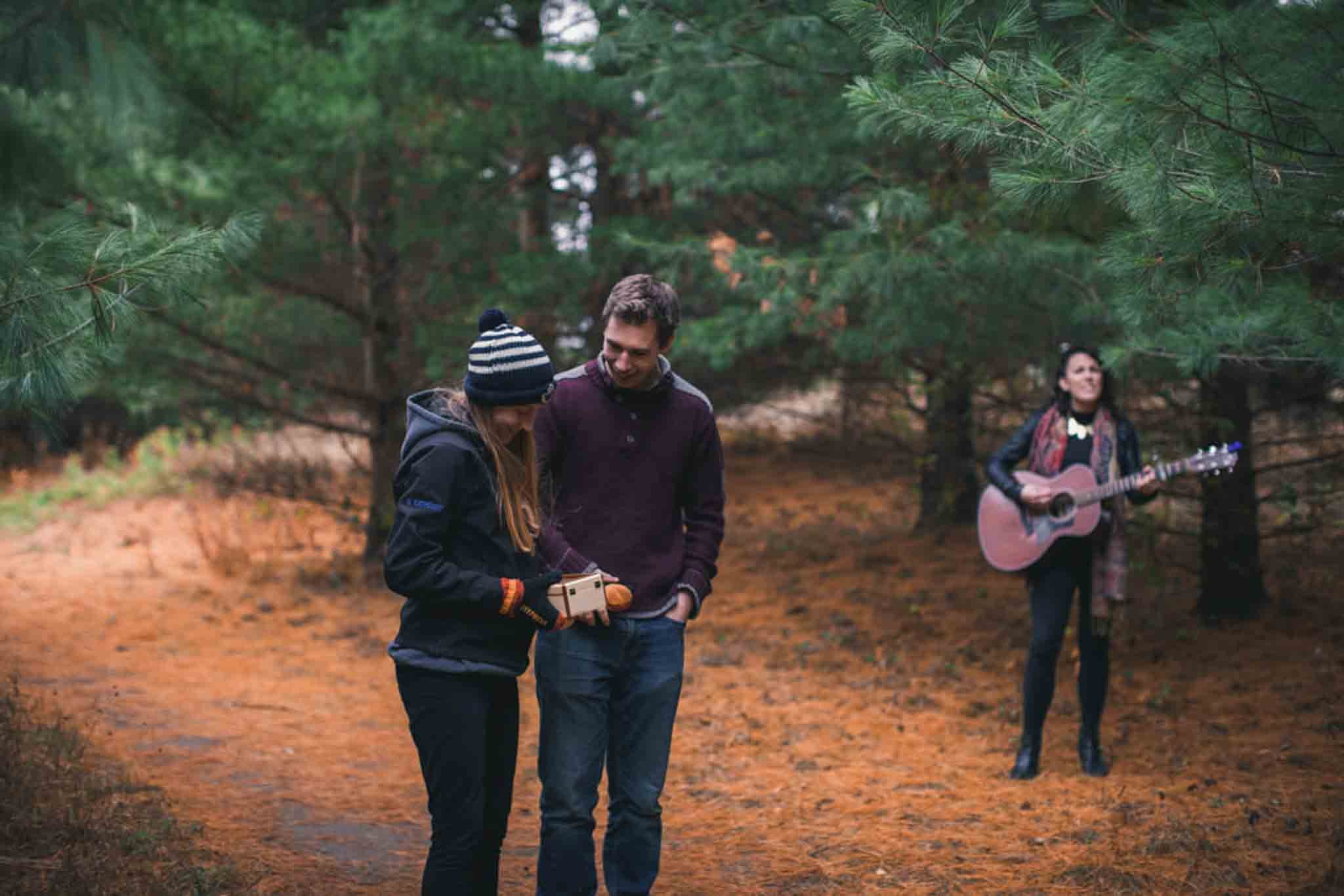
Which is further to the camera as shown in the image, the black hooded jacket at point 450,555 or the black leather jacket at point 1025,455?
the black leather jacket at point 1025,455

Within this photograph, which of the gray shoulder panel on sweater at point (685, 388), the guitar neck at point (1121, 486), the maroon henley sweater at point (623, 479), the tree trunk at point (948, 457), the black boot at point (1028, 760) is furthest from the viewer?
the tree trunk at point (948, 457)

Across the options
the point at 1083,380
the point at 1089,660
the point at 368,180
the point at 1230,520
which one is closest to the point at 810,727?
the point at 1089,660

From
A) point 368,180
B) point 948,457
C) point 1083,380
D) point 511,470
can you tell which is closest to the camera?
point 511,470

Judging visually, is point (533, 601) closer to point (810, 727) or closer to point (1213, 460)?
point (1213, 460)

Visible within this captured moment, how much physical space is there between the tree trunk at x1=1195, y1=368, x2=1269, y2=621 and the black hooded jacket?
5186 millimetres

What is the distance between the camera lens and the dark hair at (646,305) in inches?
148

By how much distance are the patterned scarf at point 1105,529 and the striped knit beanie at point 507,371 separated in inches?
127

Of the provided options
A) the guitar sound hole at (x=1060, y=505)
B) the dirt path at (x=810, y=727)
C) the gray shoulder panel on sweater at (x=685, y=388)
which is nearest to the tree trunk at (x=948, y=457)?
the dirt path at (x=810, y=727)

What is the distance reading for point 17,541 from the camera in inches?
515

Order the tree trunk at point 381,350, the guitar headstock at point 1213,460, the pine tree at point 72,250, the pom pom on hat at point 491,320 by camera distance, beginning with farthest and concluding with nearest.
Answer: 1. the tree trunk at point 381,350
2. the guitar headstock at point 1213,460
3. the pine tree at point 72,250
4. the pom pom on hat at point 491,320

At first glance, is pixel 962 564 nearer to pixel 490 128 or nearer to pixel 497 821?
pixel 490 128

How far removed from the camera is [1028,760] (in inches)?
233

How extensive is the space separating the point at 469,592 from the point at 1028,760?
3626 millimetres

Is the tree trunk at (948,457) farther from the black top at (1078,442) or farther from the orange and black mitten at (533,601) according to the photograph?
the orange and black mitten at (533,601)
